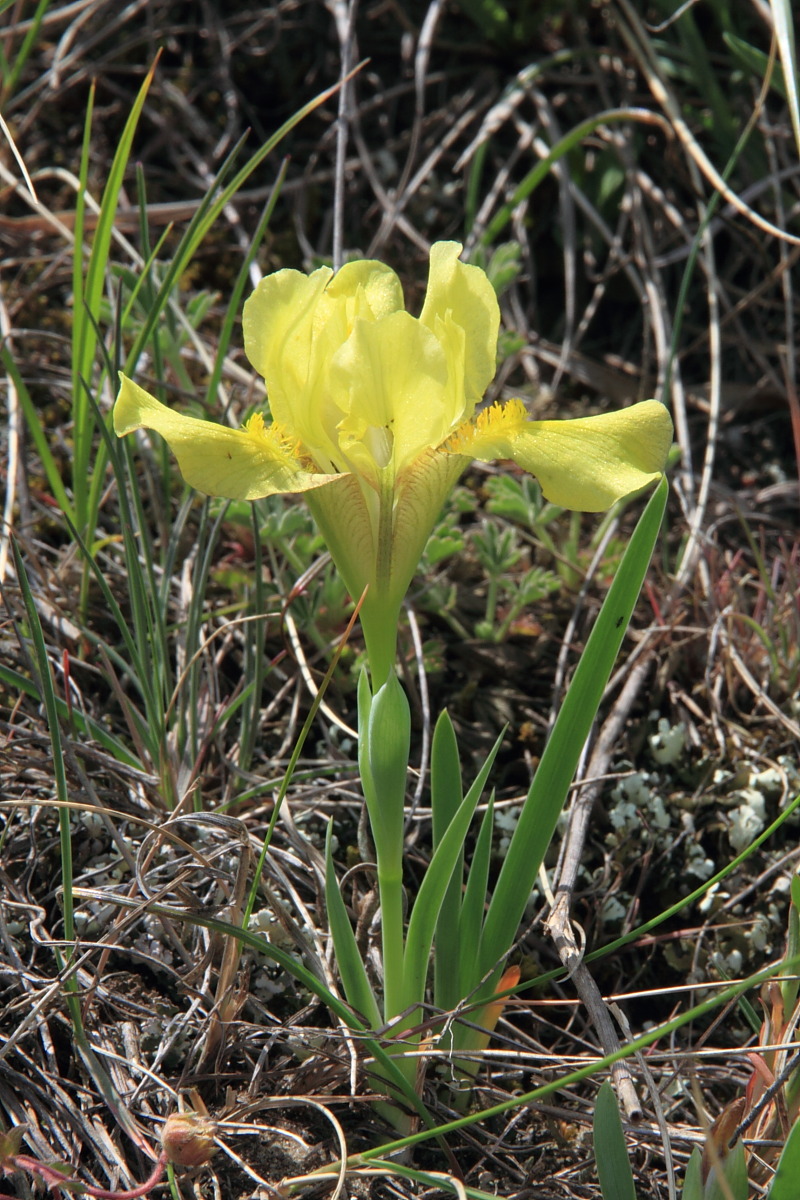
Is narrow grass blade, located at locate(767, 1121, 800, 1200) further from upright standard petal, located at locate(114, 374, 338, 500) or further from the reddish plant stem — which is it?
upright standard petal, located at locate(114, 374, 338, 500)

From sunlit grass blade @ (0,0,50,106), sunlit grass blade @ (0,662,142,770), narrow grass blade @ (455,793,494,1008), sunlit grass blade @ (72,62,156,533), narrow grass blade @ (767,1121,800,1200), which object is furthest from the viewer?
sunlit grass blade @ (0,0,50,106)

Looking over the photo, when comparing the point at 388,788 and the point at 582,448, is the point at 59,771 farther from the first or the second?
the point at 582,448

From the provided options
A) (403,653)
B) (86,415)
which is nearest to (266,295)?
(86,415)

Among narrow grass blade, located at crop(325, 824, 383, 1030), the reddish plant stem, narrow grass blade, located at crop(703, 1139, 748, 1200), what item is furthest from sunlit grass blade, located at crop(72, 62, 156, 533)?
narrow grass blade, located at crop(703, 1139, 748, 1200)

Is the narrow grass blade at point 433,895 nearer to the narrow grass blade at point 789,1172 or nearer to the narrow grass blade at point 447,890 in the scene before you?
the narrow grass blade at point 447,890

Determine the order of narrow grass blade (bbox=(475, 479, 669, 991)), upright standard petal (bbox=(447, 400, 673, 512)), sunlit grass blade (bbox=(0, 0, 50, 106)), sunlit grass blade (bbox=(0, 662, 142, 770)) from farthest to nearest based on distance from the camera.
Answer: sunlit grass blade (bbox=(0, 0, 50, 106)), sunlit grass blade (bbox=(0, 662, 142, 770)), narrow grass blade (bbox=(475, 479, 669, 991)), upright standard petal (bbox=(447, 400, 673, 512))

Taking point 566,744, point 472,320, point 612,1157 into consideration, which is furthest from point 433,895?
point 472,320

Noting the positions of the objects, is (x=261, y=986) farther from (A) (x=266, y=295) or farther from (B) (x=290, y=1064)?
(A) (x=266, y=295)
